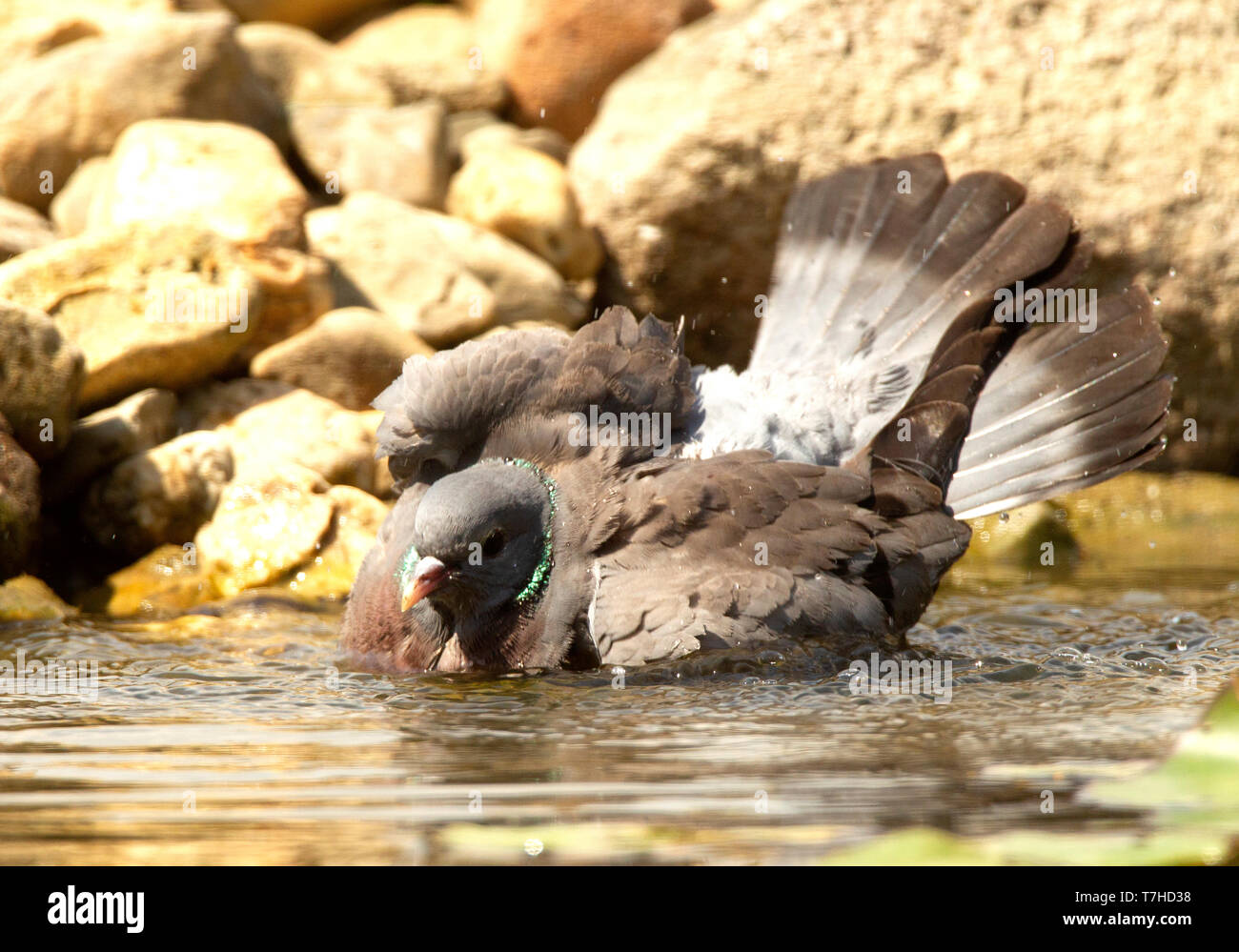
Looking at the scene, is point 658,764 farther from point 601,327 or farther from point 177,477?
point 177,477

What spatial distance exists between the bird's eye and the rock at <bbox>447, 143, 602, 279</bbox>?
4.30 meters

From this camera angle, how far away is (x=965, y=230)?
6.31 m

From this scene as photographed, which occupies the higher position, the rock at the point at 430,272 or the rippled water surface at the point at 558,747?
the rock at the point at 430,272

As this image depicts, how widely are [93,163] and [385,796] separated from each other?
6.29 metres

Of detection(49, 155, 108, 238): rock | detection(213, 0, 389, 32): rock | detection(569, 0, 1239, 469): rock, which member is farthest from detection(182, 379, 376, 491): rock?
detection(213, 0, 389, 32): rock

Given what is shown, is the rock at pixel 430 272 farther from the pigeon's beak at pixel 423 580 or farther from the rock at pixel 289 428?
the pigeon's beak at pixel 423 580

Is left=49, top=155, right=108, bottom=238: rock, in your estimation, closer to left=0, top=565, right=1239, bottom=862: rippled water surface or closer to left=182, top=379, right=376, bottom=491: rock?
left=182, top=379, right=376, bottom=491: rock

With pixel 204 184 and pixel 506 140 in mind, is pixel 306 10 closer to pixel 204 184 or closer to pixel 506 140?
pixel 506 140

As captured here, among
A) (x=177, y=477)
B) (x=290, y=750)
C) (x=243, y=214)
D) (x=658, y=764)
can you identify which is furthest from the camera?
(x=243, y=214)

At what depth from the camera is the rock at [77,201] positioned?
882 cm

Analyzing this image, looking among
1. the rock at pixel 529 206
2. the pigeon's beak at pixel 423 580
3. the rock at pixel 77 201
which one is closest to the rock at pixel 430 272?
the rock at pixel 529 206

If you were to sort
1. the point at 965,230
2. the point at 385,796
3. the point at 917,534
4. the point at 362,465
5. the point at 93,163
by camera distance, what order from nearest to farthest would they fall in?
the point at 385,796
the point at 917,534
the point at 965,230
the point at 362,465
the point at 93,163

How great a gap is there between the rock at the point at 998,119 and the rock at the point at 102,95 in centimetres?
234
